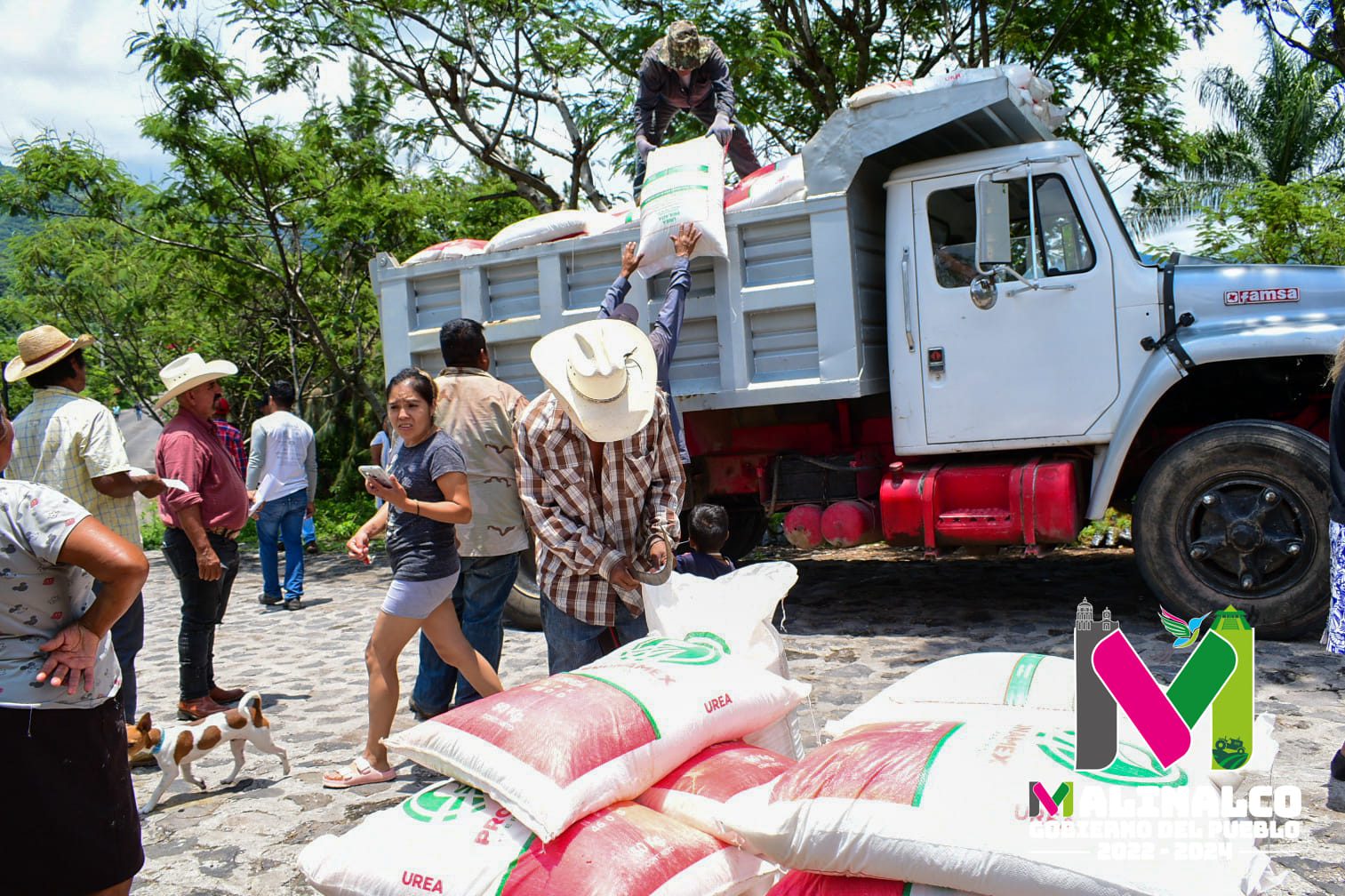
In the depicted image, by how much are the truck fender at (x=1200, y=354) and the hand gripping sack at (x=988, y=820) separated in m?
3.90

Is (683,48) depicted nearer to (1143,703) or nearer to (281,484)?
(281,484)

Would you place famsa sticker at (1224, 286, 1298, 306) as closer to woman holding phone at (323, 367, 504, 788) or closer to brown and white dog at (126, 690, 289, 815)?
woman holding phone at (323, 367, 504, 788)

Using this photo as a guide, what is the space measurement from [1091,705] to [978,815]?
39 cm

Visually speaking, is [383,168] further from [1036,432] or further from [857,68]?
[1036,432]

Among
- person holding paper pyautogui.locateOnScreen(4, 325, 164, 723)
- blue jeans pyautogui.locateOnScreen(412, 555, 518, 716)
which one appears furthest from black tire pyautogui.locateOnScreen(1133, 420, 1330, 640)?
person holding paper pyautogui.locateOnScreen(4, 325, 164, 723)

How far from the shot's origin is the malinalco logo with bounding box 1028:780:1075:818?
2074 mm

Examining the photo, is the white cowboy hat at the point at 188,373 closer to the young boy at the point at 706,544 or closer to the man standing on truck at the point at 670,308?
the man standing on truck at the point at 670,308

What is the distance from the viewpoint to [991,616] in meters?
6.79

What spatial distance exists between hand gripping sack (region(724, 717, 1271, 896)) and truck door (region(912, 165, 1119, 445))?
4.01 metres

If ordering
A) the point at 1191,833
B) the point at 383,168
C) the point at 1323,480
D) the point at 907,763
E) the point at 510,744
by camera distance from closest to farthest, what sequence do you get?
1. the point at 1191,833
2. the point at 907,763
3. the point at 510,744
4. the point at 1323,480
5. the point at 383,168

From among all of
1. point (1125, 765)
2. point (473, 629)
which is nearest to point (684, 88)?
point (473, 629)

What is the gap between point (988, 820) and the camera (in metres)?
2.08

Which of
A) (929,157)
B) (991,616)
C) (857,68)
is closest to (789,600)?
(991,616)

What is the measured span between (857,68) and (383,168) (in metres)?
5.40
